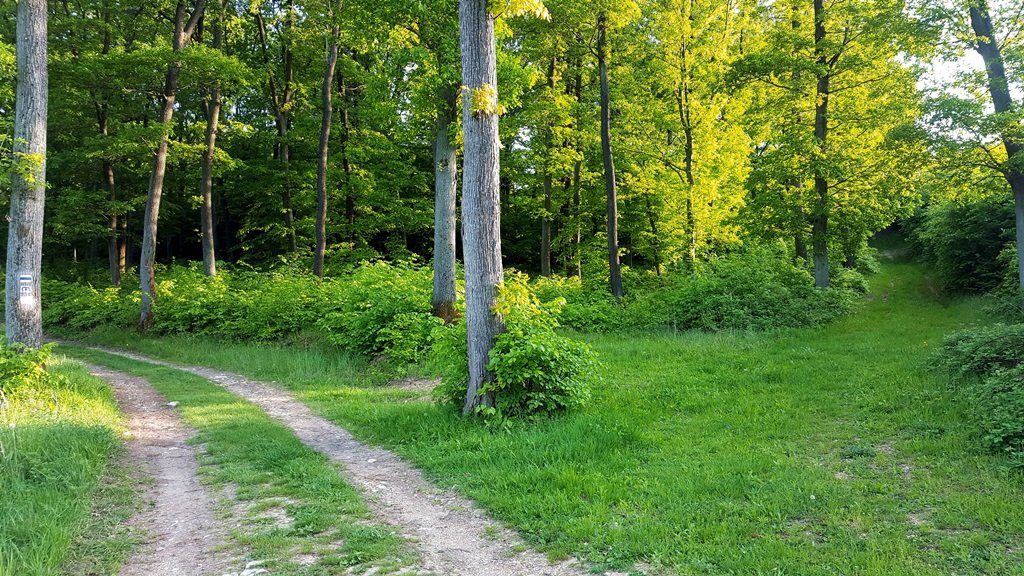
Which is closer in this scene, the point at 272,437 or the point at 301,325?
the point at 272,437

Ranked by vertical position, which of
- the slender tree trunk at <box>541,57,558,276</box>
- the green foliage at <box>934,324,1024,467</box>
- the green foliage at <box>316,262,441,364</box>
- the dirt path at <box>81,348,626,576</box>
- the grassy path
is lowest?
the dirt path at <box>81,348,626,576</box>

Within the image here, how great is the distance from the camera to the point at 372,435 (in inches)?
279

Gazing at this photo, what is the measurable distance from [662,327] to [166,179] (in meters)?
24.5

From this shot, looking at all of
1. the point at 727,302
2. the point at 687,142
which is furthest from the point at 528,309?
the point at 687,142

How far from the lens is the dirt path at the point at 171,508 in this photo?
3.94 metres

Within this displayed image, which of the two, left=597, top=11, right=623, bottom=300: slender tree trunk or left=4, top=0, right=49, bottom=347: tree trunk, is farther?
left=597, top=11, right=623, bottom=300: slender tree trunk

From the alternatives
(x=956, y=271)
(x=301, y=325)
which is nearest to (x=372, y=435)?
(x=301, y=325)

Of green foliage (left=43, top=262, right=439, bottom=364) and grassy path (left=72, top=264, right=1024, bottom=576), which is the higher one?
green foliage (left=43, top=262, right=439, bottom=364)

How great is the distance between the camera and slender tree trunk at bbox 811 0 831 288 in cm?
1565

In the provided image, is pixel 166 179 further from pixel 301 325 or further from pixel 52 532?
pixel 52 532

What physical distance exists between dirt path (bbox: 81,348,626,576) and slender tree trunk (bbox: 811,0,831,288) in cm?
1393

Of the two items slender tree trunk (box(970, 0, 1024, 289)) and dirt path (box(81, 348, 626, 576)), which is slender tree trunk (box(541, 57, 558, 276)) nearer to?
slender tree trunk (box(970, 0, 1024, 289))

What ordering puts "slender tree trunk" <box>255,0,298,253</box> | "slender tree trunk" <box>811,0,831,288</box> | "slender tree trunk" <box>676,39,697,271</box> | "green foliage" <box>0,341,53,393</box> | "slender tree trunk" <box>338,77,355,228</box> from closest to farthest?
"green foliage" <box>0,341,53,393</box>, "slender tree trunk" <box>811,0,831,288</box>, "slender tree trunk" <box>676,39,697,271</box>, "slender tree trunk" <box>255,0,298,253</box>, "slender tree trunk" <box>338,77,355,228</box>

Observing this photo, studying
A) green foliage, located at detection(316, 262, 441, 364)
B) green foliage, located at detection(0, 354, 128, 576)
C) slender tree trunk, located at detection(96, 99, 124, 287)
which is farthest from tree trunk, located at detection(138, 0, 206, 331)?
green foliage, located at detection(0, 354, 128, 576)
